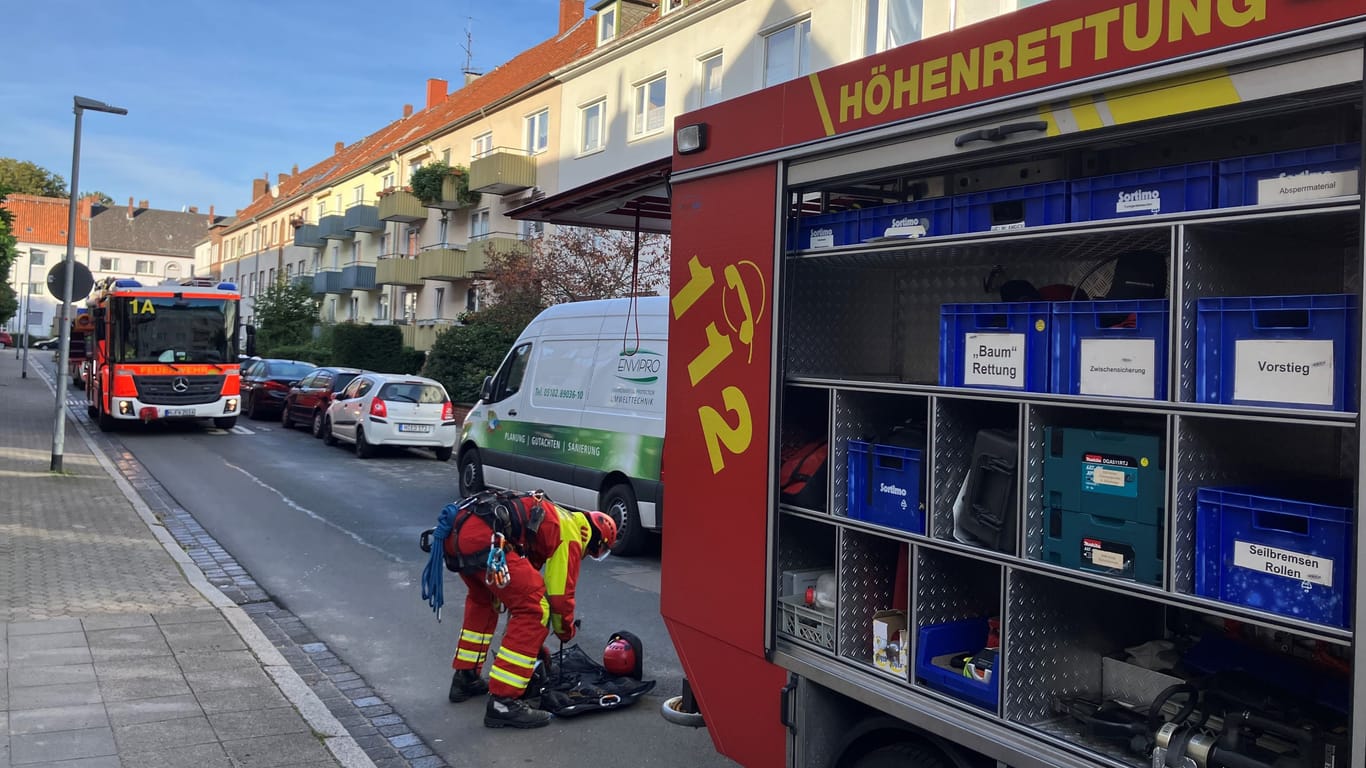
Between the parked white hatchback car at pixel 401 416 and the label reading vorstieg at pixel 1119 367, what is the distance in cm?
1645

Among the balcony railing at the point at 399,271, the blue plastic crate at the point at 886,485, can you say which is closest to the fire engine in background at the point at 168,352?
the balcony railing at the point at 399,271

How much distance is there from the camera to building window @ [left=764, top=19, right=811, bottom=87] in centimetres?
2053

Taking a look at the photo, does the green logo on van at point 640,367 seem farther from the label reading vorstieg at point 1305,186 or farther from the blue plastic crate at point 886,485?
the label reading vorstieg at point 1305,186

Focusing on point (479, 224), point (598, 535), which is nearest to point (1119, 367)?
point (598, 535)

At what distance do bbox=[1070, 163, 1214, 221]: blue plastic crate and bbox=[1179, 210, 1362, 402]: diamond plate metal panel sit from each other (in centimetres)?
10

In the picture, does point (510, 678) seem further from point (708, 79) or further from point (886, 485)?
point (708, 79)

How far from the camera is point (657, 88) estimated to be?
25.9 meters

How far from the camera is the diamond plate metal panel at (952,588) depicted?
359cm

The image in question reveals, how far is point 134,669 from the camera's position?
20.7 feet

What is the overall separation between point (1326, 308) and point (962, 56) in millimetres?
1296

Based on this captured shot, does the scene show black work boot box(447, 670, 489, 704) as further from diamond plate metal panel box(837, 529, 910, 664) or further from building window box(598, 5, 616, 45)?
building window box(598, 5, 616, 45)

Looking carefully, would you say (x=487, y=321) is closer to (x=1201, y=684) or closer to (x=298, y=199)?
(x=1201, y=684)

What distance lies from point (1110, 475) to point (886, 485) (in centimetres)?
83

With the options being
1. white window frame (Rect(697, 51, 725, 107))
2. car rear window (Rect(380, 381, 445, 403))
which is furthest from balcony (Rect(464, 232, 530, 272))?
car rear window (Rect(380, 381, 445, 403))
